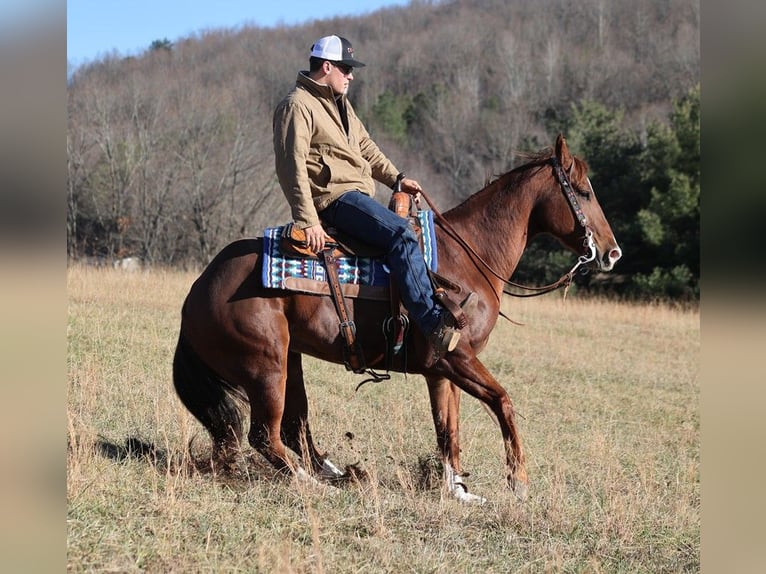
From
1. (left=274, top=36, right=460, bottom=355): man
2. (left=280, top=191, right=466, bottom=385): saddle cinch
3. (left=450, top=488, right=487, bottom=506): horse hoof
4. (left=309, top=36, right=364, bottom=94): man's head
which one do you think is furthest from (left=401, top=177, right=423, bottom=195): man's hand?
(left=450, top=488, right=487, bottom=506): horse hoof

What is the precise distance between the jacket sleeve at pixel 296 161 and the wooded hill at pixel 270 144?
1815 millimetres

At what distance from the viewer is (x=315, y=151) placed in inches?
218

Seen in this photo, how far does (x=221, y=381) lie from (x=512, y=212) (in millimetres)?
2554

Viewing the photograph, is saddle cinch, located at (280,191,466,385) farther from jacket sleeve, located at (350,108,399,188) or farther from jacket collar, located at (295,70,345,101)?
jacket collar, located at (295,70,345,101)

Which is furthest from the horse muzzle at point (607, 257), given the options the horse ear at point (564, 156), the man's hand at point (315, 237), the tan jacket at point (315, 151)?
the man's hand at point (315, 237)

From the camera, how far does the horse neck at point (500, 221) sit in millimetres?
6031

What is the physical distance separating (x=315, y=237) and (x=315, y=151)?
25.7 inches

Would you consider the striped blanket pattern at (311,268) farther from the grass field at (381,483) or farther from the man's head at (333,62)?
the grass field at (381,483)

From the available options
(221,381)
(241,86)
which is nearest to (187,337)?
(221,381)

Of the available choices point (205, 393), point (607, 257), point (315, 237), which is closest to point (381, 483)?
point (205, 393)

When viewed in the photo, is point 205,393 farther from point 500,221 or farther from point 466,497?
point 500,221

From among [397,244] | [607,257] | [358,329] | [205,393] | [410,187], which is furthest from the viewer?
[410,187]

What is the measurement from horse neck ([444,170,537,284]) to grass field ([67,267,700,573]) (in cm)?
165

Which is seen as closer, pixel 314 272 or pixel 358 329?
pixel 314 272
